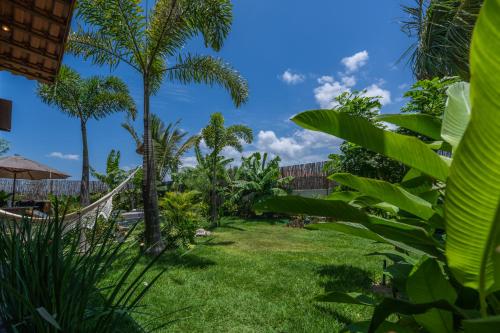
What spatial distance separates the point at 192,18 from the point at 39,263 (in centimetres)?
587

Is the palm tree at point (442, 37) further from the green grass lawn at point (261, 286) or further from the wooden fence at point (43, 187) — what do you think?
the wooden fence at point (43, 187)

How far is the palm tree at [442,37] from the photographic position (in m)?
7.60

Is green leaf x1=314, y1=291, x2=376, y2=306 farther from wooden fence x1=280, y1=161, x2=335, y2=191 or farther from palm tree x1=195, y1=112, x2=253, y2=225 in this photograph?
wooden fence x1=280, y1=161, x2=335, y2=191

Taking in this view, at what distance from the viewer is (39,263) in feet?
3.40

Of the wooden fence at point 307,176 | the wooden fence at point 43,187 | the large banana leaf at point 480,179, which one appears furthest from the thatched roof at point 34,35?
the wooden fence at point 43,187

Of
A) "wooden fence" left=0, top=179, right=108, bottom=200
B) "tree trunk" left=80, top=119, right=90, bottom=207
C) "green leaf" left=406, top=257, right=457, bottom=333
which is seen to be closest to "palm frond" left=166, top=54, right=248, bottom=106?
"tree trunk" left=80, top=119, right=90, bottom=207

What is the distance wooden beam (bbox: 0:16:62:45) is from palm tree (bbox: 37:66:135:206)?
23.5 ft

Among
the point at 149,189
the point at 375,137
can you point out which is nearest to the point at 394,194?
the point at 375,137

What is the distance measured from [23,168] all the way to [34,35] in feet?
20.9

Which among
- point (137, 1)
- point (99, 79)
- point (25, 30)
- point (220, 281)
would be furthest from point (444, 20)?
point (99, 79)

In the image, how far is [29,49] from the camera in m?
3.75

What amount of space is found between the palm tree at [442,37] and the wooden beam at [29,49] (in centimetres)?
828

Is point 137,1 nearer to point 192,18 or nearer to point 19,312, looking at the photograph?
point 192,18

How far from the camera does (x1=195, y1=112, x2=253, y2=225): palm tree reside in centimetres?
1083
